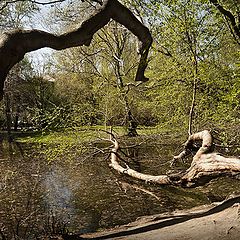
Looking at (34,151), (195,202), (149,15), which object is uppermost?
Answer: (149,15)

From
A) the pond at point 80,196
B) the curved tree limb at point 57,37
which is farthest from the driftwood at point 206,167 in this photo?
the pond at point 80,196

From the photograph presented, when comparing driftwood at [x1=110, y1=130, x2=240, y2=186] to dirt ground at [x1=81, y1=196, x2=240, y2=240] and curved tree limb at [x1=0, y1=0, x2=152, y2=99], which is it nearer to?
dirt ground at [x1=81, y1=196, x2=240, y2=240]

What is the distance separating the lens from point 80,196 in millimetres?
9688

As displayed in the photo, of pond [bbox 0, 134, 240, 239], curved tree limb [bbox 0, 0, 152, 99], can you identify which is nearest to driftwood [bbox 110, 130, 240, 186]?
curved tree limb [bbox 0, 0, 152, 99]

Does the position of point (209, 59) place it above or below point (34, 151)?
above

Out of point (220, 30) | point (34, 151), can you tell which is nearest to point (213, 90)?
point (220, 30)

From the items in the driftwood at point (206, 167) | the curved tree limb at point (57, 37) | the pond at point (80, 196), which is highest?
the curved tree limb at point (57, 37)

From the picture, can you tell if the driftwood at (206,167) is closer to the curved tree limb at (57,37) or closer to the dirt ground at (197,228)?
the dirt ground at (197,228)

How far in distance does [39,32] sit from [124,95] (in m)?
12.1

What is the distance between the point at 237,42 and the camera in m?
9.40

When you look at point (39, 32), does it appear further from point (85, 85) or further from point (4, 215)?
point (85, 85)

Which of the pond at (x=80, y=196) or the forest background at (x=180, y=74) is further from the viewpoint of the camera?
the forest background at (x=180, y=74)

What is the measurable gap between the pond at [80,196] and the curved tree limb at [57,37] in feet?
10.2

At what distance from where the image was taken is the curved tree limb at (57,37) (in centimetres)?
310
